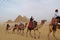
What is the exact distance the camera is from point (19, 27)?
22312 mm

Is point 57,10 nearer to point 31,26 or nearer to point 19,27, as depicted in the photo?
point 31,26

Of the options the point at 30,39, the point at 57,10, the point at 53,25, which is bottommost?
the point at 30,39

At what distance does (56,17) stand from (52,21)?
403 mm

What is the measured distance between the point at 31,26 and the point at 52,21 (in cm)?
285

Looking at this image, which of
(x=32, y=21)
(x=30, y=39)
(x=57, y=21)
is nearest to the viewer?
(x=57, y=21)

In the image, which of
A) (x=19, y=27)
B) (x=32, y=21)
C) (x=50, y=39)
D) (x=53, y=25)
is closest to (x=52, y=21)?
(x=53, y=25)

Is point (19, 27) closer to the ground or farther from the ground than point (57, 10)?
closer to the ground

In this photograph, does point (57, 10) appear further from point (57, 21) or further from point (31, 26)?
point (31, 26)

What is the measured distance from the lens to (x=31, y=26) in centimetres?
1898

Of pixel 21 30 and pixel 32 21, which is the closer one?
pixel 32 21

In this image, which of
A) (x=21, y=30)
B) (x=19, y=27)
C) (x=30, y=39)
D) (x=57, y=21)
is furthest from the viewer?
(x=21, y=30)

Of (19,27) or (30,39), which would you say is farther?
(19,27)

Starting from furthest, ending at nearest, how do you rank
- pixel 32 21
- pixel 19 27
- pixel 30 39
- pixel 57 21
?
1. pixel 19 27
2. pixel 32 21
3. pixel 30 39
4. pixel 57 21

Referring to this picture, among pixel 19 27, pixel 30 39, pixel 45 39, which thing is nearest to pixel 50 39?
pixel 45 39
